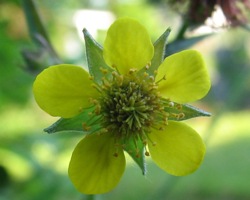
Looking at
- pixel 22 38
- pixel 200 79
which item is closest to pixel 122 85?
pixel 200 79

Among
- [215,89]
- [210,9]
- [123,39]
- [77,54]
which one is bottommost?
[215,89]

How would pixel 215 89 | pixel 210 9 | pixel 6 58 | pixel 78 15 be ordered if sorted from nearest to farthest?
pixel 210 9 < pixel 6 58 < pixel 78 15 < pixel 215 89

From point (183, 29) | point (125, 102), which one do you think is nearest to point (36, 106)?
point (183, 29)

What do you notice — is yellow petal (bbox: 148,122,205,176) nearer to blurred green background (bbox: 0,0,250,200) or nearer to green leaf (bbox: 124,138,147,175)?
green leaf (bbox: 124,138,147,175)

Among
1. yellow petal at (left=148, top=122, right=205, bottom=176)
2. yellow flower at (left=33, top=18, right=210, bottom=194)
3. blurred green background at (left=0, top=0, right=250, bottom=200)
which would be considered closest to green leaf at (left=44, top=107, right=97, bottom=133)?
yellow flower at (left=33, top=18, right=210, bottom=194)

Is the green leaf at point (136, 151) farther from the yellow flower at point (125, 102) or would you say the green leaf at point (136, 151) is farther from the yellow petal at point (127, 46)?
the yellow petal at point (127, 46)

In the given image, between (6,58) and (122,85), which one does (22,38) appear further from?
(122,85)

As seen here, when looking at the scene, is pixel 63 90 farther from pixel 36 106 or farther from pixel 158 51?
pixel 36 106
